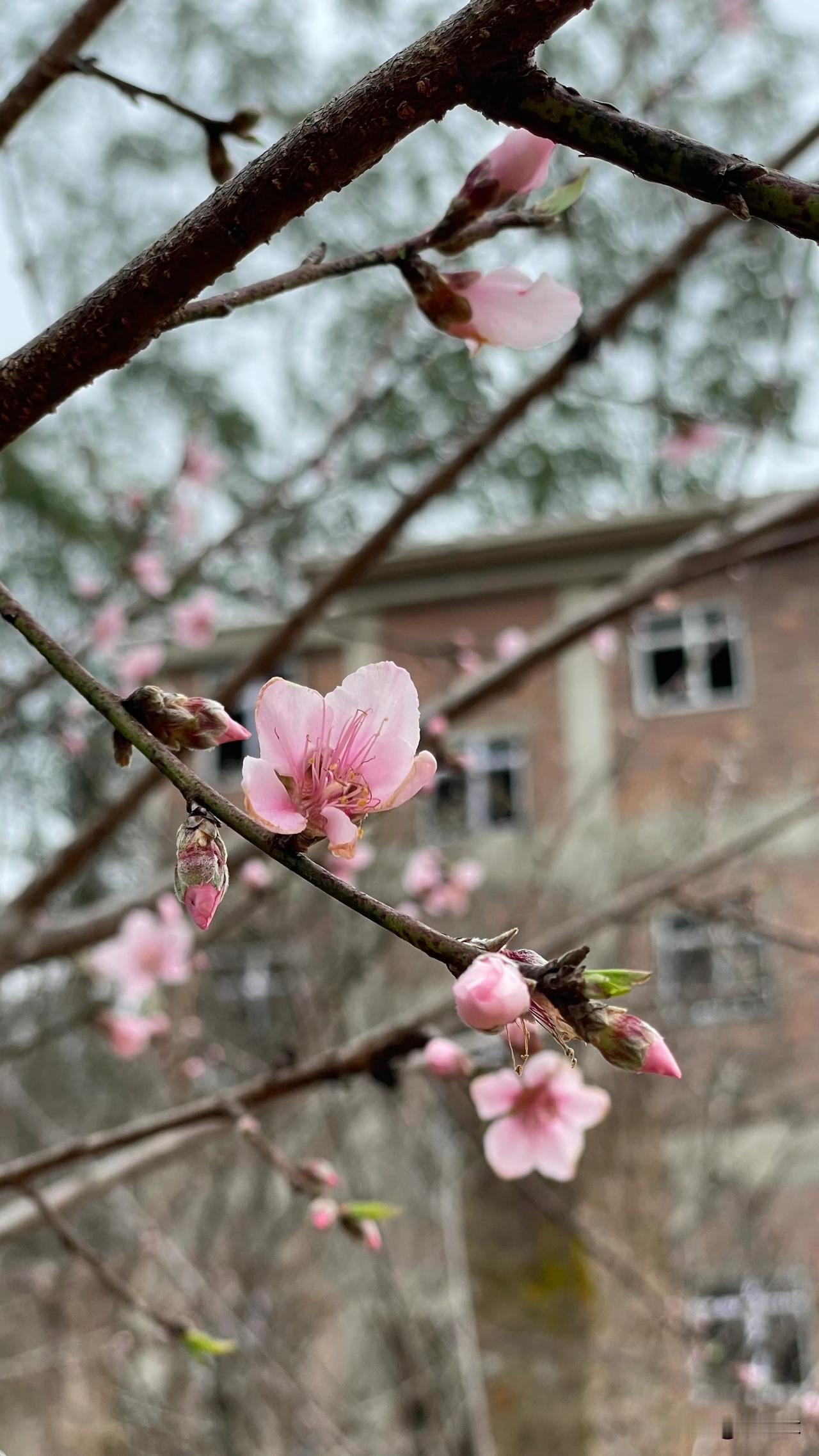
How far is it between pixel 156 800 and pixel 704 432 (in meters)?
6.49

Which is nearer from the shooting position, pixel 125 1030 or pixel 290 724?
pixel 290 724

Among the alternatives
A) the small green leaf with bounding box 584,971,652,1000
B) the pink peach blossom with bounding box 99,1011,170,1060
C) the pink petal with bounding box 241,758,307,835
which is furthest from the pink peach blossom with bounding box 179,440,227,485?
the small green leaf with bounding box 584,971,652,1000

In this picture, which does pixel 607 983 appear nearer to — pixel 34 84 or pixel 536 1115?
pixel 536 1115

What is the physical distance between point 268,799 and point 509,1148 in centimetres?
81

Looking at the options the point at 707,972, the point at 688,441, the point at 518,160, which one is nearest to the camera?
the point at 518,160

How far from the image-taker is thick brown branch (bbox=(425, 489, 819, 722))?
2.40 m

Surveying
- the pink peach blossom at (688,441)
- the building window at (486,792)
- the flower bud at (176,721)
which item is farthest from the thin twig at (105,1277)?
the building window at (486,792)

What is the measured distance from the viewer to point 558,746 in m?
9.95

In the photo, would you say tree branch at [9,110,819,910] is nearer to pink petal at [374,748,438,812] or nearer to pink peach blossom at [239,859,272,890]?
pink peach blossom at [239,859,272,890]

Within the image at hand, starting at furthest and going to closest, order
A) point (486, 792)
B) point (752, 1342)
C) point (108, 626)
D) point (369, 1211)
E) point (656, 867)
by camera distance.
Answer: point (486, 792), point (656, 867), point (752, 1342), point (108, 626), point (369, 1211)

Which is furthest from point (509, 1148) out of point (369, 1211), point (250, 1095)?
point (250, 1095)

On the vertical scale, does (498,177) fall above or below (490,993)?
above

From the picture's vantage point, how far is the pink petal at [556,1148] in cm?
134

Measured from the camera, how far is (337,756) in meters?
0.73
